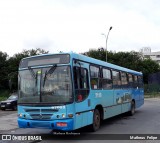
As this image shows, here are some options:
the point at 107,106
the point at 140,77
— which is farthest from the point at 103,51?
the point at 107,106

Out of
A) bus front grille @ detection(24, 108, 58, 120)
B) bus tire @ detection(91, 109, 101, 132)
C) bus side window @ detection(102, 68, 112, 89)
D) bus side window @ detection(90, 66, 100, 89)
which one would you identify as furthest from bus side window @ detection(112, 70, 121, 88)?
bus front grille @ detection(24, 108, 58, 120)

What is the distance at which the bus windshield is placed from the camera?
9.81m

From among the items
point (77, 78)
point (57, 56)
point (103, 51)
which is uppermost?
point (103, 51)

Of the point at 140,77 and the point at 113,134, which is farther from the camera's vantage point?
the point at 140,77

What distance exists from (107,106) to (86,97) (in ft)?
8.62

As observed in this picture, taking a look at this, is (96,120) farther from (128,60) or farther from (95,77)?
(128,60)

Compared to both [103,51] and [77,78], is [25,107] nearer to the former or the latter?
[77,78]

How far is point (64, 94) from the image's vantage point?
32.2 ft

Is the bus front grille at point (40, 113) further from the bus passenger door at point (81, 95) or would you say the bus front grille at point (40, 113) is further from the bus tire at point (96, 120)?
the bus tire at point (96, 120)

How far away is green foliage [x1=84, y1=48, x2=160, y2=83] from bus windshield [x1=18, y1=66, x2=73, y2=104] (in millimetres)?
59131

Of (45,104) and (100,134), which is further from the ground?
(45,104)

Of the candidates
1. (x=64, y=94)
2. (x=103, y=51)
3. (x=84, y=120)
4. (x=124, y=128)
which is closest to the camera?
(x=64, y=94)

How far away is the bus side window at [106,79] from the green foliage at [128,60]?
5515 centimetres

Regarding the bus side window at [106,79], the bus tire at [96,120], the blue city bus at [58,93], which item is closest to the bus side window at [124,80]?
the bus side window at [106,79]
